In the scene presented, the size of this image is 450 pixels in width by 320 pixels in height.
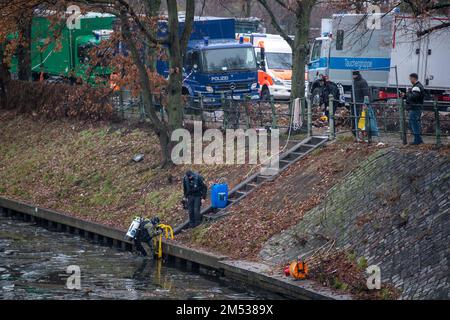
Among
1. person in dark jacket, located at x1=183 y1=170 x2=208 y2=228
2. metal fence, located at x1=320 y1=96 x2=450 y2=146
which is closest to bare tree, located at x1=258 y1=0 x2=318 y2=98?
metal fence, located at x1=320 y1=96 x2=450 y2=146

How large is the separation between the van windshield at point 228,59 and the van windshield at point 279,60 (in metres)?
5.10

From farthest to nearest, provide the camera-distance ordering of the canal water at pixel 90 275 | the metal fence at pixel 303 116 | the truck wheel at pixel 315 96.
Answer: the truck wheel at pixel 315 96 < the metal fence at pixel 303 116 < the canal water at pixel 90 275

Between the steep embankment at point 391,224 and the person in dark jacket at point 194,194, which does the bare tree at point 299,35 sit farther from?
the steep embankment at point 391,224

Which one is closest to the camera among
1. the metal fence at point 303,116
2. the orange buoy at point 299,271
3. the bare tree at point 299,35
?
the orange buoy at point 299,271

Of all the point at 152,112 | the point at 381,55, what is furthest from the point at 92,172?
the point at 381,55

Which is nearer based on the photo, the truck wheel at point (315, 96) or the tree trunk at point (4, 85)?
the truck wheel at point (315, 96)

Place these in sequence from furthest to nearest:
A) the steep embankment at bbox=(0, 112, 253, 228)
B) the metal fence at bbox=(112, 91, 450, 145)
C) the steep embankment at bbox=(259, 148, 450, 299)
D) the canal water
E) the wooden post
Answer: the steep embankment at bbox=(0, 112, 253, 228) < the wooden post < the metal fence at bbox=(112, 91, 450, 145) < the canal water < the steep embankment at bbox=(259, 148, 450, 299)

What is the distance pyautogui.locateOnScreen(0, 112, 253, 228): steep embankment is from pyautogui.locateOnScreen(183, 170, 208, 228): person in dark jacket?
3.51 feet

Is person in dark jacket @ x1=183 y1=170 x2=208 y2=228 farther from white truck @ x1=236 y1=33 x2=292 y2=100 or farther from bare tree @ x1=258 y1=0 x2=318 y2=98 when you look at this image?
Answer: white truck @ x1=236 y1=33 x2=292 y2=100

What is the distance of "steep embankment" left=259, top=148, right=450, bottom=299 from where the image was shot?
58.7ft

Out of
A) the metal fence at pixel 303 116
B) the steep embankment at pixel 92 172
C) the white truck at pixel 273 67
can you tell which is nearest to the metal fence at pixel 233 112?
the metal fence at pixel 303 116

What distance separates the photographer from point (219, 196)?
24891 millimetres

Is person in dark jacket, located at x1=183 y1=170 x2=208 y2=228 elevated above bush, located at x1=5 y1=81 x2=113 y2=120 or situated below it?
below

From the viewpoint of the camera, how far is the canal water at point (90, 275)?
20.5 metres
